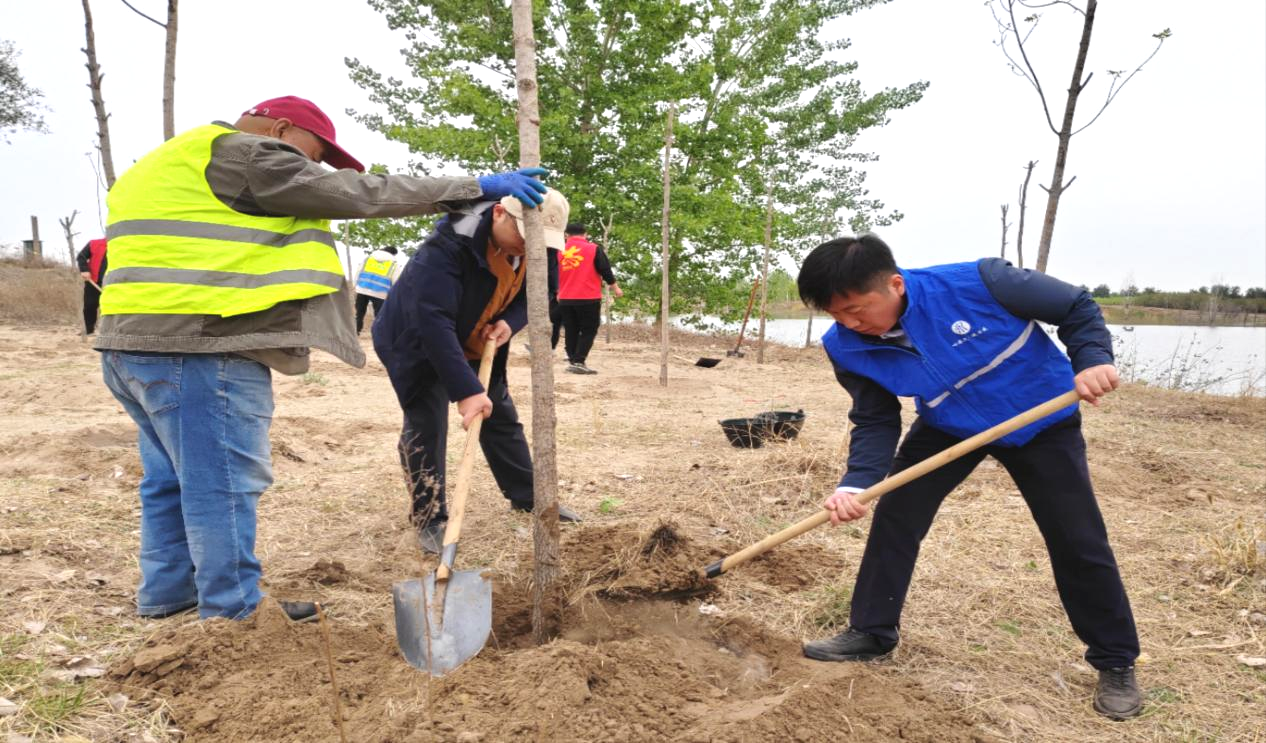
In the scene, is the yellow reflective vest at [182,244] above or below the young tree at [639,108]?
below

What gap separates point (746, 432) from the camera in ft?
19.2

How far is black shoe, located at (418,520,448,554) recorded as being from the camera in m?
3.62

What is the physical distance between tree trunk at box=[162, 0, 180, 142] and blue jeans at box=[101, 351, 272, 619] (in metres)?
4.18

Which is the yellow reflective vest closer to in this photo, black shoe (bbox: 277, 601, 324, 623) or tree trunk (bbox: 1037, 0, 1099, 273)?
black shoe (bbox: 277, 601, 324, 623)

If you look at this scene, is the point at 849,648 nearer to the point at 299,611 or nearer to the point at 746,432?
the point at 299,611

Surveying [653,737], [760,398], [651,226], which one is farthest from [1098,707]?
[651,226]

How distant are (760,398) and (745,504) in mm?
4798

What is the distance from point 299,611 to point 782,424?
4084 mm

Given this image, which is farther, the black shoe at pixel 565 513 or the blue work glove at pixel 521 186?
the black shoe at pixel 565 513

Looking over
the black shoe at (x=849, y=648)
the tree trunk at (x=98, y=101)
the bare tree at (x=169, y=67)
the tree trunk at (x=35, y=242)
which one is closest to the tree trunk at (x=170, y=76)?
the bare tree at (x=169, y=67)

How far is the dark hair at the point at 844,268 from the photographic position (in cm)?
232

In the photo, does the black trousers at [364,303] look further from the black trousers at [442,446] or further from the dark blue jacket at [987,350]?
the dark blue jacket at [987,350]

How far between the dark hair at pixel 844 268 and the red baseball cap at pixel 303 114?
1.69 meters

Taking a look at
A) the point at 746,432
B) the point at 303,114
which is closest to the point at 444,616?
the point at 303,114
